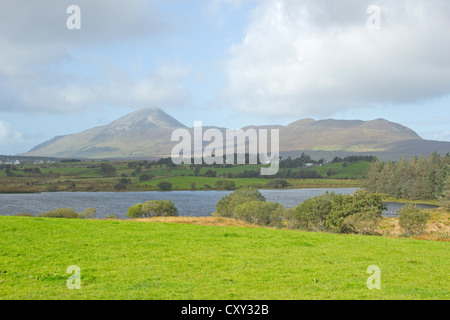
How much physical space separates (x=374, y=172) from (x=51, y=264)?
163 meters

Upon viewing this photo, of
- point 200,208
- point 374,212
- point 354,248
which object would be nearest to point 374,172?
point 200,208

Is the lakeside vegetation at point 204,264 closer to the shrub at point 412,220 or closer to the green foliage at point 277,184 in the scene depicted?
the shrub at point 412,220

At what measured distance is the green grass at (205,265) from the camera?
1290 cm

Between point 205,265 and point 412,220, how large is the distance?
38.5 m

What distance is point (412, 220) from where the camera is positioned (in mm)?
46469

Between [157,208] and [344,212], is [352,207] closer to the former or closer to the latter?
[344,212]

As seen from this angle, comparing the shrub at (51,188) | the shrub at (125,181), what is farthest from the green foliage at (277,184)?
the shrub at (51,188)

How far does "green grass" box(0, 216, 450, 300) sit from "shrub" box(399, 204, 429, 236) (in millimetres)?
21892

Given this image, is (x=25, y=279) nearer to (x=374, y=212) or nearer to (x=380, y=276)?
(x=380, y=276)

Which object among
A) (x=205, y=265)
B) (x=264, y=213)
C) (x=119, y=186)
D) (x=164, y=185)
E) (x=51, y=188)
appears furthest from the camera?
(x=119, y=186)

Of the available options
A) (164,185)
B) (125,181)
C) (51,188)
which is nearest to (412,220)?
(164,185)

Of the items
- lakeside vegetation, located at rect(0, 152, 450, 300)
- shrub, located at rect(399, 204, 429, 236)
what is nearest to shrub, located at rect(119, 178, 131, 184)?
shrub, located at rect(399, 204, 429, 236)

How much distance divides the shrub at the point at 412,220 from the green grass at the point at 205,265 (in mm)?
21892

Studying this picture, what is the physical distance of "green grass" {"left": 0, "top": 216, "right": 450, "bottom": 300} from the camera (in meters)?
12.9
